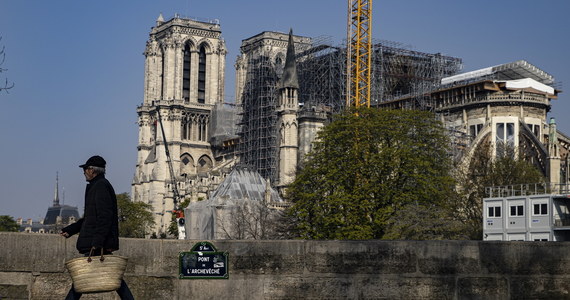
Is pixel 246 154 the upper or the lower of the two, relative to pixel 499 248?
upper

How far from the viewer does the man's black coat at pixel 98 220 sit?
12.8 metres

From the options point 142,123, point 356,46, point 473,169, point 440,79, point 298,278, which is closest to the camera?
point 298,278

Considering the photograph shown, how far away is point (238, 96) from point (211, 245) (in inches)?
5792

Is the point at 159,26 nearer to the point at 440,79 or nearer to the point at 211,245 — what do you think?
the point at 440,79

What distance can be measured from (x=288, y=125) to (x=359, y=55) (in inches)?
522

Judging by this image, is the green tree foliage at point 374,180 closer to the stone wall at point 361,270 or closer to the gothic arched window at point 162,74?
the stone wall at point 361,270

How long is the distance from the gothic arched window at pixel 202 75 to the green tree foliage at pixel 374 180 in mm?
89863

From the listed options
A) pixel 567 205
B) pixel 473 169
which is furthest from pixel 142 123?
pixel 567 205

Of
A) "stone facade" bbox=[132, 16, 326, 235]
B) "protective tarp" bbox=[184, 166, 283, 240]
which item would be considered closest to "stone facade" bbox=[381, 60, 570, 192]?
"protective tarp" bbox=[184, 166, 283, 240]

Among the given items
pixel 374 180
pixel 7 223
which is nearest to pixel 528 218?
pixel 374 180

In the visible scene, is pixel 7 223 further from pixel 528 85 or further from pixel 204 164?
pixel 528 85

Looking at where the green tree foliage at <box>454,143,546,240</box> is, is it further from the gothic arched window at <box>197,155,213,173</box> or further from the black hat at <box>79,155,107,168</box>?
the gothic arched window at <box>197,155,213,173</box>

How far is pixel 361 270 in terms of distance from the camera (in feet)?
56.7

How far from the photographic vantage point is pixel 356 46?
406ft
